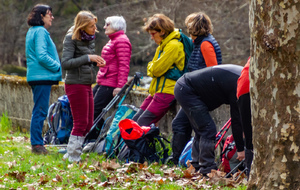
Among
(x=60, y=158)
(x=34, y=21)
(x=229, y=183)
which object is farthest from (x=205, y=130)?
(x=34, y=21)

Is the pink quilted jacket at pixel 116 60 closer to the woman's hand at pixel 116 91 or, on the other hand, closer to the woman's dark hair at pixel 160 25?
the woman's hand at pixel 116 91

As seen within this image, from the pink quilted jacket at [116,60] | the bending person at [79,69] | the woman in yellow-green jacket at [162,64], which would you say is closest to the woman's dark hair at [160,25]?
the woman in yellow-green jacket at [162,64]

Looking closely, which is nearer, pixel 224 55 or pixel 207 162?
pixel 207 162

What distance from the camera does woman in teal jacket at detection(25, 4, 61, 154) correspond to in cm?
636

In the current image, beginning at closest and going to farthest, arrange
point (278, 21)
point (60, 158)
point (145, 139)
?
point (278, 21), point (145, 139), point (60, 158)

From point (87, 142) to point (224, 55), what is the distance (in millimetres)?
10933

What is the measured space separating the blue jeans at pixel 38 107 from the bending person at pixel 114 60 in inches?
30.6

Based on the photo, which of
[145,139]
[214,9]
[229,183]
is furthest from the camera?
[214,9]

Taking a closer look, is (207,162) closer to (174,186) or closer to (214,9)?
(174,186)

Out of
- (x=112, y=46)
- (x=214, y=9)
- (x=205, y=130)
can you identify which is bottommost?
(x=205, y=130)

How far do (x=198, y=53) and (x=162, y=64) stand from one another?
0.45 m

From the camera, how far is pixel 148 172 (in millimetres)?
5109

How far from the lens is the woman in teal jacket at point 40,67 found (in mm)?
6355

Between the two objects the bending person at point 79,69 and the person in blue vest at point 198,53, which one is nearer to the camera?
the person in blue vest at point 198,53
